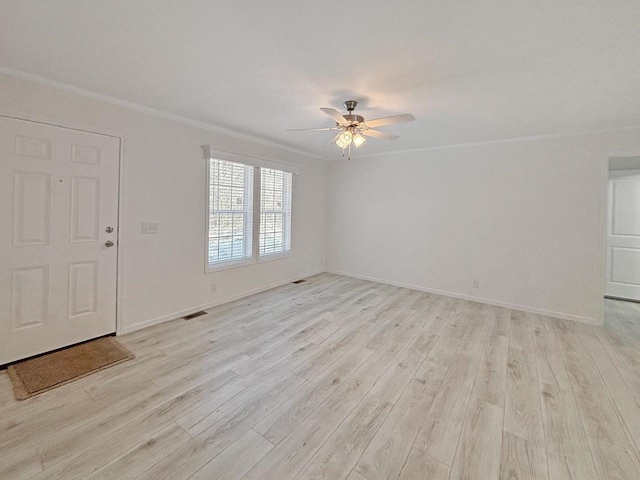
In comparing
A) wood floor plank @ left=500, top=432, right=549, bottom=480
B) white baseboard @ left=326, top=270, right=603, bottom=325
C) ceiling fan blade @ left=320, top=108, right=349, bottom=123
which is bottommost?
wood floor plank @ left=500, top=432, right=549, bottom=480

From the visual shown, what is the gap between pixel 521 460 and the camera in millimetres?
1504

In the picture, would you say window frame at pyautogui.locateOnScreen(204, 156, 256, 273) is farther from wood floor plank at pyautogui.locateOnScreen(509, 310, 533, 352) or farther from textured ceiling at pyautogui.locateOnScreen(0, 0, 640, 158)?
wood floor plank at pyautogui.locateOnScreen(509, 310, 533, 352)

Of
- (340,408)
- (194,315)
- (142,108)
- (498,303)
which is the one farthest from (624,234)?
(142,108)

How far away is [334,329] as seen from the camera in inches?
123

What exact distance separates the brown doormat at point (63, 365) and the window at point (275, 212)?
2283mm

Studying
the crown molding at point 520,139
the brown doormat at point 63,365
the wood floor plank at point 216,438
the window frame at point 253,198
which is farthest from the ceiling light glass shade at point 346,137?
the brown doormat at point 63,365

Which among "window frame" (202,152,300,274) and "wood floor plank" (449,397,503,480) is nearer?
"wood floor plank" (449,397,503,480)

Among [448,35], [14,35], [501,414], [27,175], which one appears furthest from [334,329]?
[14,35]

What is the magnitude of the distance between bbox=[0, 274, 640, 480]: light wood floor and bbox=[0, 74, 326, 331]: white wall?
1.41ft

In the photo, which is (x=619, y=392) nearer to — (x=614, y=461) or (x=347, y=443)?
(x=614, y=461)

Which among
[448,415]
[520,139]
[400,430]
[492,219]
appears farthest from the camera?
[492,219]

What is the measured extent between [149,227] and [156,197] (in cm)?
35

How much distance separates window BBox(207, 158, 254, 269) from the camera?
12.3 ft

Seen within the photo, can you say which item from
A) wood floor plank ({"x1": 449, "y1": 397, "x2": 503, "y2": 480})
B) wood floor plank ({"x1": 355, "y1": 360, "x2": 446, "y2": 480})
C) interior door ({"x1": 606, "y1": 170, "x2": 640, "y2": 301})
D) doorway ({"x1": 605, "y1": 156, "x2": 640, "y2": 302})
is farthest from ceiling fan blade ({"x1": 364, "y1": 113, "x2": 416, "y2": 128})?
interior door ({"x1": 606, "y1": 170, "x2": 640, "y2": 301})
